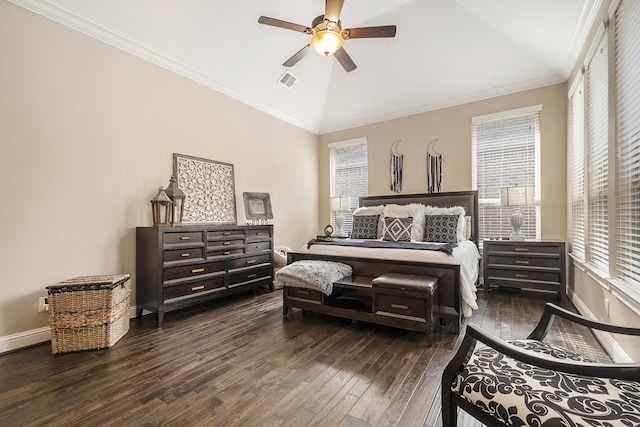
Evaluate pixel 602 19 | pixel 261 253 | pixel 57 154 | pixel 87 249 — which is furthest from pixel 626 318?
pixel 57 154

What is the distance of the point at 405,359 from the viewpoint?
2213mm

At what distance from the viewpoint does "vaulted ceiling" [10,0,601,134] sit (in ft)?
9.76

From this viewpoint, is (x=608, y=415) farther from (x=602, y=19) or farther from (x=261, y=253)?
(x=261, y=253)

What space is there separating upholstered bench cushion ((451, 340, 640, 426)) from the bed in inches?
56.5

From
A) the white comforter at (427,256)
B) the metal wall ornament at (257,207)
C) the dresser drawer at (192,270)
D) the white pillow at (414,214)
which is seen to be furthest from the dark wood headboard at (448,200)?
the dresser drawer at (192,270)

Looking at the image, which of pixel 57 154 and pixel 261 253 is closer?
pixel 57 154

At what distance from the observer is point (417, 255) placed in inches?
116

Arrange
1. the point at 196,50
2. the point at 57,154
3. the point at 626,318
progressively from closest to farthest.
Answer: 1. the point at 626,318
2. the point at 57,154
3. the point at 196,50

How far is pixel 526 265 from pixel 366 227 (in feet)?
7.12

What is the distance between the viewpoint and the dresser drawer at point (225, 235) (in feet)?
11.4

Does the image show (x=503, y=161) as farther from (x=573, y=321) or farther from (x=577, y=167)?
(x=573, y=321)

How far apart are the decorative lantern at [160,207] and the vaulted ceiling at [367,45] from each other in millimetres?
1657

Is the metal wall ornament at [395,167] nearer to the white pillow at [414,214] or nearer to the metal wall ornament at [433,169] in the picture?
the metal wall ornament at [433,169]

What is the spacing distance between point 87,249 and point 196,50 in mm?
2628
